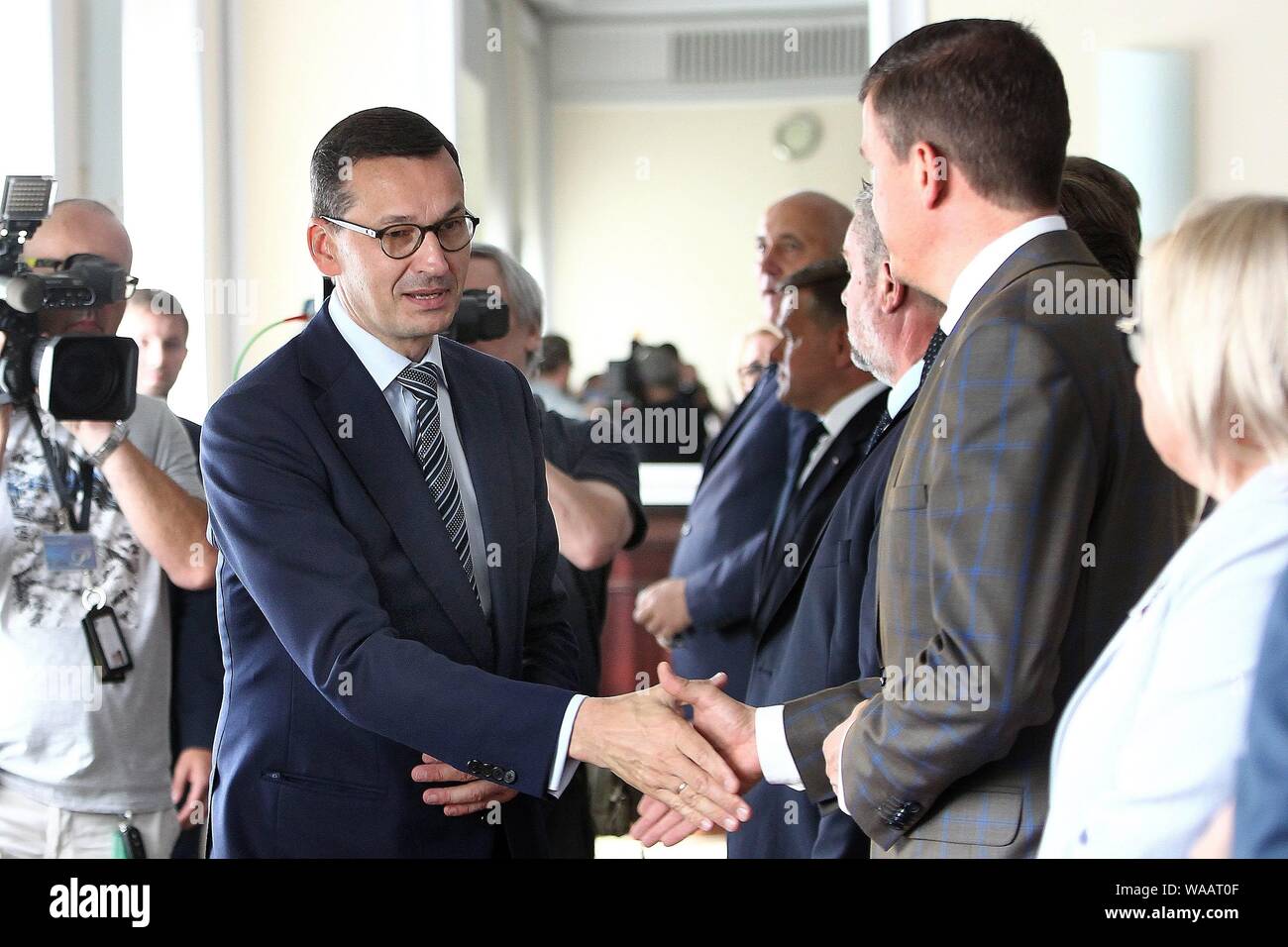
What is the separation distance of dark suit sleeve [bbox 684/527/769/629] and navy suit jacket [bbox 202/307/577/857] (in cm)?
100

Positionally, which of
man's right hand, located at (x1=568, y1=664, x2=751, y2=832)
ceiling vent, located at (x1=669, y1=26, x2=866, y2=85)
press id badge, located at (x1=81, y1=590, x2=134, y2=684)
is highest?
ceiling vent, located at (x1=669, y1=26, x2=866, y2=85)

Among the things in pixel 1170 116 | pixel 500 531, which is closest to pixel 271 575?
pixel 500 531

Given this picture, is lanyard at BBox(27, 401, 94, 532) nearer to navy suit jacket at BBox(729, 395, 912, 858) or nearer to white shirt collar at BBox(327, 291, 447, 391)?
white shirt collar at BBox(327, 291, 447, 391)

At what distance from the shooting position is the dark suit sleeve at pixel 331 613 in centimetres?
130

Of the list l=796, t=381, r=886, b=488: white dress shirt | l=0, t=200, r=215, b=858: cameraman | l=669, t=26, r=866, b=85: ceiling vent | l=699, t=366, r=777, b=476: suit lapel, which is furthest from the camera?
l=669, t=26, r=866, b=85: ceiling vent

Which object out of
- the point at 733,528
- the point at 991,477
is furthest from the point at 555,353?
the point at 991,477

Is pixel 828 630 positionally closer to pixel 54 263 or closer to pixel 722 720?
pixel 722 720

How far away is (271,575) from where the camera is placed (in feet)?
4.32

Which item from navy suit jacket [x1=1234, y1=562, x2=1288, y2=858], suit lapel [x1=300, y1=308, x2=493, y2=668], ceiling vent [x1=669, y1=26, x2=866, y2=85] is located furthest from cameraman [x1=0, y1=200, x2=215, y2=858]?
ceiling vent [x1=669, y1=26, x2=866, y2=85]

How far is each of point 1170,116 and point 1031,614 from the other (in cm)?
188

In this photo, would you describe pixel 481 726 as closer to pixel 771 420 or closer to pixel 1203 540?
pixel 1203 540

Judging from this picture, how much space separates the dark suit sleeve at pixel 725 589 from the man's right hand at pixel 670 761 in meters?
0.86

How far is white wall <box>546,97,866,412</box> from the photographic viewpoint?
4566 millimetres

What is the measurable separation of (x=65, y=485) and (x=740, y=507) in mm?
1326
